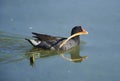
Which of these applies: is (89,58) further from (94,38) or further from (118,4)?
(118,4)

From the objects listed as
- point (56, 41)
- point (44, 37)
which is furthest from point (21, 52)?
point (56, 41)

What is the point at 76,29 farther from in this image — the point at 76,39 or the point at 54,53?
the point at 54,53

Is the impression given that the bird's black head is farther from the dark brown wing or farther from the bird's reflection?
the dark brown wing

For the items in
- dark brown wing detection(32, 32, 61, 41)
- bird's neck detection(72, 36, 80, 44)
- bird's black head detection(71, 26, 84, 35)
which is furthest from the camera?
bird's neck detection(72, 36, 80, 44)

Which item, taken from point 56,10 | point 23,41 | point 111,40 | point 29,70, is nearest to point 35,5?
point 56,10

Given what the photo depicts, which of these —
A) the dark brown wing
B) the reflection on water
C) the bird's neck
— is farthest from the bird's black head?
the dark brown wing

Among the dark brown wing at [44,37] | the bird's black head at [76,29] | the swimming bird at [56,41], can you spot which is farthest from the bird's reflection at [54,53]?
the bird's black head at [76,29]
